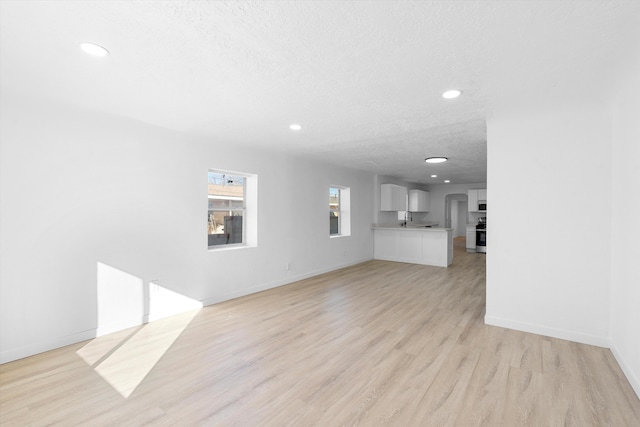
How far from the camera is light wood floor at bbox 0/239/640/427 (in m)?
1.91

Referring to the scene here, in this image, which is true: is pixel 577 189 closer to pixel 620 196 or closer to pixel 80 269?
pixel 620 196

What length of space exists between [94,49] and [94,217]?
6.27 ft

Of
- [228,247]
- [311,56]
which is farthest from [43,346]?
[311,56]

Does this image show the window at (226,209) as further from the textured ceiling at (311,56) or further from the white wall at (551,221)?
the white wall at (551,221)

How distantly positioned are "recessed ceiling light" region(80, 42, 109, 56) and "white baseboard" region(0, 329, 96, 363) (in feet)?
8.85

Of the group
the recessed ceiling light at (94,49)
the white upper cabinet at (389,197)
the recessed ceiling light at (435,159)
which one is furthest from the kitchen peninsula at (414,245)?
the recessed ceiling light at (94,49)

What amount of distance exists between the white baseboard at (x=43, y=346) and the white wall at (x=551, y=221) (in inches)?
176

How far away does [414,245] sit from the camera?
7555mm

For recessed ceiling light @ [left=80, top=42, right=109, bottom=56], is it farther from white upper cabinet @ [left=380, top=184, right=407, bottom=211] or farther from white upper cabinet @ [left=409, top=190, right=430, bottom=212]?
white upper cabinet @ [left=409, top=190, right=430, bottom=212]

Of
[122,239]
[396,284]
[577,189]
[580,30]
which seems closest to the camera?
[580,30]

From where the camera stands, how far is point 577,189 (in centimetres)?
298

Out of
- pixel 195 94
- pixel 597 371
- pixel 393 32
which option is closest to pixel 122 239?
pixel 195 94

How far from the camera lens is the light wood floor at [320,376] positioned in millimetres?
1909

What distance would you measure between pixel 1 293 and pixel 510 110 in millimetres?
5121
